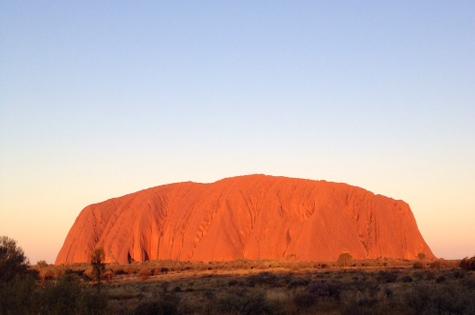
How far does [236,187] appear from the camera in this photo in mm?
91000

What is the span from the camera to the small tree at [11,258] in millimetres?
21922

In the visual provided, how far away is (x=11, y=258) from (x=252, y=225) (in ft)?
215

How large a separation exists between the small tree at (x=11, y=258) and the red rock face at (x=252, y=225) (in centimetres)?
5698

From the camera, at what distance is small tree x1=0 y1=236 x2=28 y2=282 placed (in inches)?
863

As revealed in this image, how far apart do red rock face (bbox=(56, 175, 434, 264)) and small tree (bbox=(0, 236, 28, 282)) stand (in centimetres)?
5698

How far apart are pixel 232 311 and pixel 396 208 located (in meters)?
81.8

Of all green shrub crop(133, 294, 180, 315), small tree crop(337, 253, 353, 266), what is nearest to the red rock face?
small tree crop(337, 253, 353, 266)

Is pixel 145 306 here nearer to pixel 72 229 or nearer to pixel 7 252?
pixel 7 252

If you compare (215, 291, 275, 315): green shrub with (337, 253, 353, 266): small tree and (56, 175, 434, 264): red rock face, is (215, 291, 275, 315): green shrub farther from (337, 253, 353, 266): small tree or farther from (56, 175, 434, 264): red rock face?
(56, 175, 434, 264): red rock face

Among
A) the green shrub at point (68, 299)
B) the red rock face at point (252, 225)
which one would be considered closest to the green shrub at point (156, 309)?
the green shrub at point (68, 299)

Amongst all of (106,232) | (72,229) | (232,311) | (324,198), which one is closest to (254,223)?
(324,198)

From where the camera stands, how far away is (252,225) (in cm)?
8662

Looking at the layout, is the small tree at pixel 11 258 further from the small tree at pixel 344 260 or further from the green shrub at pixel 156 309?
the small tree at pixel 344 260

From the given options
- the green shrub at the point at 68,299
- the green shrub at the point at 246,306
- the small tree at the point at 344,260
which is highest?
the green shrub at the point at 68,299
